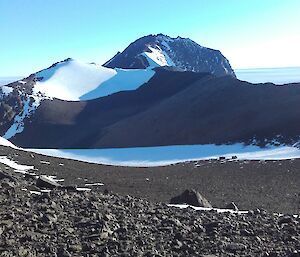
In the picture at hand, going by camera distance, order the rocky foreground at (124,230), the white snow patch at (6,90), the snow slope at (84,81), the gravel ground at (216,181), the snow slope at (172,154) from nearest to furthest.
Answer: the rocky foreground at (124,230)
the gravel ground at (216,181)
the snow slope at (172,154)
the white snow patch at (6,90)
the snow slope at (84,81)

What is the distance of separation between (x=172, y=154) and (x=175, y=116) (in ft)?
90.8

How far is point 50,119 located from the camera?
9550 cm

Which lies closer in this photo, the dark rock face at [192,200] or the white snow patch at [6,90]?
the dark rock face at [192,200]

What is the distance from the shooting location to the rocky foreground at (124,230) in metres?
9.47

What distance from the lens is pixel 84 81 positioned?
12512 cm

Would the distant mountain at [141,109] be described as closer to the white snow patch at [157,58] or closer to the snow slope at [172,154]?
the white snow patch at [157,58]

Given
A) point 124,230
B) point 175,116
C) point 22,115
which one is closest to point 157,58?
point 22,115

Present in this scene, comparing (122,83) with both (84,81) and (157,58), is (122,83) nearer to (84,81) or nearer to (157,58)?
(84,81)

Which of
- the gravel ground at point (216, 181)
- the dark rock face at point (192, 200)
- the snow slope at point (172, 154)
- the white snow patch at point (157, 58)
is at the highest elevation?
the white snow patch at point (157, 58)

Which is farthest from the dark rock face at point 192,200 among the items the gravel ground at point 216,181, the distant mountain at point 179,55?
the distant mountain at point 179,55

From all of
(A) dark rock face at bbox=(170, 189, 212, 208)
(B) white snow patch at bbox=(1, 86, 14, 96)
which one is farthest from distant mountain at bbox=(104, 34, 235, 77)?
(A) dark rock face at bbox=(170, 189, 212, 208)

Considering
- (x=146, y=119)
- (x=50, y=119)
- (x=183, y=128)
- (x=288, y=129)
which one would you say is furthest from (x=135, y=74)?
(x=288, y=129)

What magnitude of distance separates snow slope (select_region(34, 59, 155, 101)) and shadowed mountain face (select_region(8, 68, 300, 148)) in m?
6.17

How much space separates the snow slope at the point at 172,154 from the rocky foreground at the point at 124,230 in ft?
94.4
